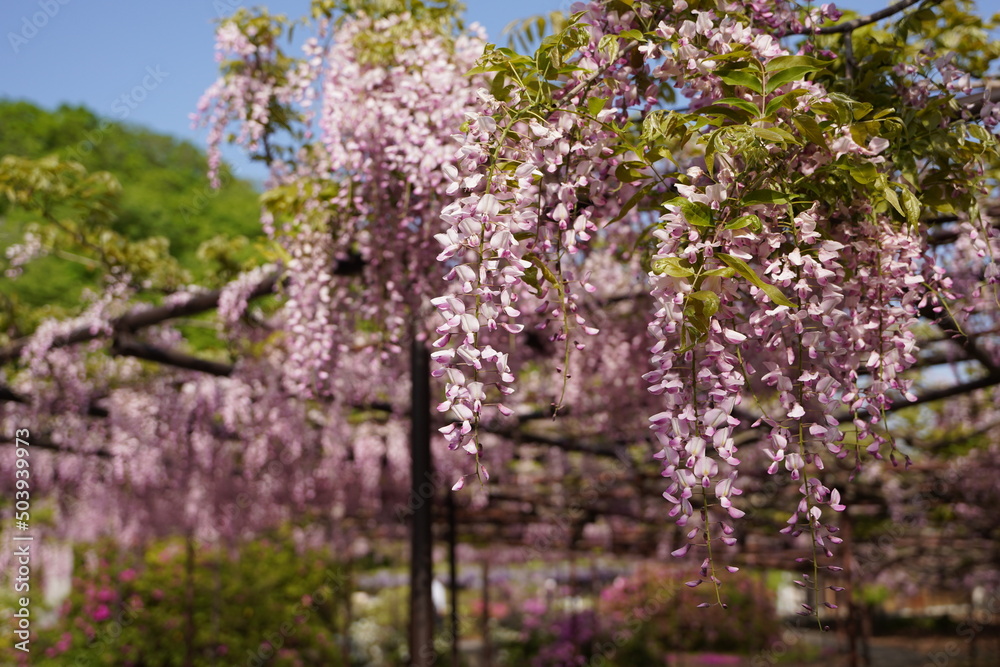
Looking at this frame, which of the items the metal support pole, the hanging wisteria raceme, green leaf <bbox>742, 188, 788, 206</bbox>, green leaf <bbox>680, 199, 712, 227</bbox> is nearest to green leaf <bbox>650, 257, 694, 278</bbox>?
the hanging wisteria raceme

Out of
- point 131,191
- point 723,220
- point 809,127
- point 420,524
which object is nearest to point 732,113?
point 809,127

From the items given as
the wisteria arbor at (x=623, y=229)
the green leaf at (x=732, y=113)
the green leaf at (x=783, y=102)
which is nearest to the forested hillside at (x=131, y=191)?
the wisteria arbor at (x=623, y=229)

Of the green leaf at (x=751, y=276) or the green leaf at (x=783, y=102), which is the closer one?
the green leaf at (x=751, y=276)

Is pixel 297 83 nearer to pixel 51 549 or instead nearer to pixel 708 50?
pixel 708 50

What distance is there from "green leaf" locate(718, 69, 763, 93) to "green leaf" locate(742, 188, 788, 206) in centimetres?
28

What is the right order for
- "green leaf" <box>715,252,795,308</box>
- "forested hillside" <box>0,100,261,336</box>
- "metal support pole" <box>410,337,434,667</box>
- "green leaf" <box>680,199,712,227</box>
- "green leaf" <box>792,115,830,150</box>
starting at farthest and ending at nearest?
"forested hillside" <box>0,100,261,336</box> → "metal support pole" <box>410,337,434,667</box> → "green leaf" <box>792,115,830,150</box> → "green leaf" <box>680,199,712,227</box> → "green leaf" <box>715,252,795,308</box>

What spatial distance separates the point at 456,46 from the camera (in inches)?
123

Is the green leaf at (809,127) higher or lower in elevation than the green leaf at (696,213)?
higher

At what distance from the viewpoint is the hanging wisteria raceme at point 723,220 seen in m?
1.61

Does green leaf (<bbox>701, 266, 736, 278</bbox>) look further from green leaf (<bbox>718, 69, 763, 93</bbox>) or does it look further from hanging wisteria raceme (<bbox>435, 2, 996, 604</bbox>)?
green leaf (<bbox>718, 69, 763, 93</bbox>)

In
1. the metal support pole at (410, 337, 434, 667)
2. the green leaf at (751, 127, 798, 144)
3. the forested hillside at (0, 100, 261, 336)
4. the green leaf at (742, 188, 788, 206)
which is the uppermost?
the forested hillside at (0, 100, 261, 336)

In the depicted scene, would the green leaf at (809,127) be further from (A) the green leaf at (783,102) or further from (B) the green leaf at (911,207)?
(B) the green leaf at (911,207)

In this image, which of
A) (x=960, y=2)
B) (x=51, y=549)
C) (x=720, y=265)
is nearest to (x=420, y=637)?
(x=720, y=265)

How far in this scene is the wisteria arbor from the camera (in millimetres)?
1651
